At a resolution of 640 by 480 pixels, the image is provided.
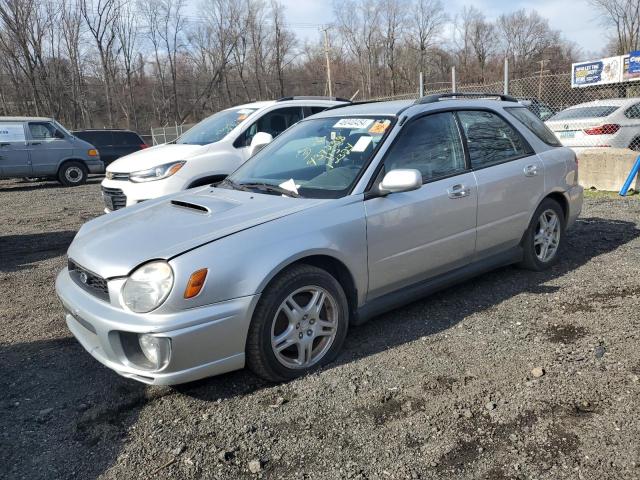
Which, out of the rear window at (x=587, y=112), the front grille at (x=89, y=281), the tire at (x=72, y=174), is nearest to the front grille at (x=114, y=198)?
the front grille at (x=89, y=281)

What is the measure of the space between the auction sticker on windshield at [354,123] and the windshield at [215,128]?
3368 millimetres

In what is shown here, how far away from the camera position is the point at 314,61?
60.3 m

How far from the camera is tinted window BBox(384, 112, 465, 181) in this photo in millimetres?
3779

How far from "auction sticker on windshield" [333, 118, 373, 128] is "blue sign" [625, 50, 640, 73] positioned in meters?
30.6

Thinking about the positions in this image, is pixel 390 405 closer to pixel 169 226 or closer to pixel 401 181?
pixel 401 181

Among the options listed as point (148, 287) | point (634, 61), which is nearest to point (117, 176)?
point (148, 287)

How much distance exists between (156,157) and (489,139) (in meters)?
4.31

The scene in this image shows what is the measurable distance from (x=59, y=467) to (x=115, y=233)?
1391mm

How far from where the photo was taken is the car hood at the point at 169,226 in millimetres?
2912

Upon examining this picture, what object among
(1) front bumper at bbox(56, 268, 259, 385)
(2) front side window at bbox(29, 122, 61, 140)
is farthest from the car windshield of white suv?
(2) front side window at bbox(29, 122, 61, 140)

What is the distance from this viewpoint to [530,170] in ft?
15.1

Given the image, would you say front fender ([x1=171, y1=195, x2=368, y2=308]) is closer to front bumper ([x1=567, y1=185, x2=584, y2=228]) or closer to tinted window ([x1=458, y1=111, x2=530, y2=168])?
tinted window ([x1=458, y1=111, x2=530, y2=168])

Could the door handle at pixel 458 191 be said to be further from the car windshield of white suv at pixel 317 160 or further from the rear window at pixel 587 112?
the rear window at pixel 587 112

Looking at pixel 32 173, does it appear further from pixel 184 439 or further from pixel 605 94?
pixel 605 94
